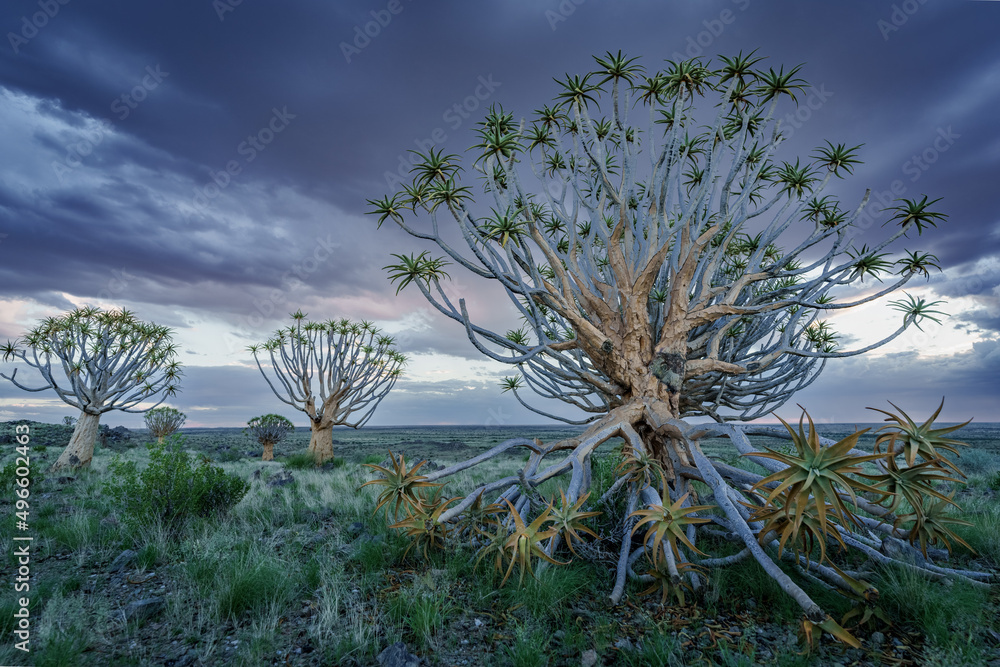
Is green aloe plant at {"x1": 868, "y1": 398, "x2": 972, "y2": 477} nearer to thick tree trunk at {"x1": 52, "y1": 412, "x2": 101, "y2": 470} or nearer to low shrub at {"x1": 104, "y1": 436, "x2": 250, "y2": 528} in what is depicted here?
→ low shrub at {"x1": 104, "y1": 436, "x2": 250, "y2": 528}

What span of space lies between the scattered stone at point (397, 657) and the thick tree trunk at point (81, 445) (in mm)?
16306

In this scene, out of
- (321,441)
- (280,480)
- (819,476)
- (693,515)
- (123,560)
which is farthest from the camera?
(321,441)

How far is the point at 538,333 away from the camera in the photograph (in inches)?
248

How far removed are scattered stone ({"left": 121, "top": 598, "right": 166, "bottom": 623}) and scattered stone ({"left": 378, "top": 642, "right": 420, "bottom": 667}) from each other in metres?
2.36

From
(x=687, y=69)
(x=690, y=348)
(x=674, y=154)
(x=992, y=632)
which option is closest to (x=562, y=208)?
(x=674, y=154)

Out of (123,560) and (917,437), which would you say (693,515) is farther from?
(123,560)

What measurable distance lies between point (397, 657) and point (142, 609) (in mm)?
2580

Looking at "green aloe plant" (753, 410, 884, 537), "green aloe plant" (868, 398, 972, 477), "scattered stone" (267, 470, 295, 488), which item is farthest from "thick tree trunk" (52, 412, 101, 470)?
"green aloe plant" (868, 398, 972, 477)

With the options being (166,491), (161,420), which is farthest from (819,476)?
(161,420)

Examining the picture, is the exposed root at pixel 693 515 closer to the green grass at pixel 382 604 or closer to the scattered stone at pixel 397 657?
the green grass at pixel 382 604

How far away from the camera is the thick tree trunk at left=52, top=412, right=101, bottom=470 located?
13.8 meters

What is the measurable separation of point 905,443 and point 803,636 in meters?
1.84

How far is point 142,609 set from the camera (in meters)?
3.90

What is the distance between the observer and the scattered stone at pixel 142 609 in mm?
3842
